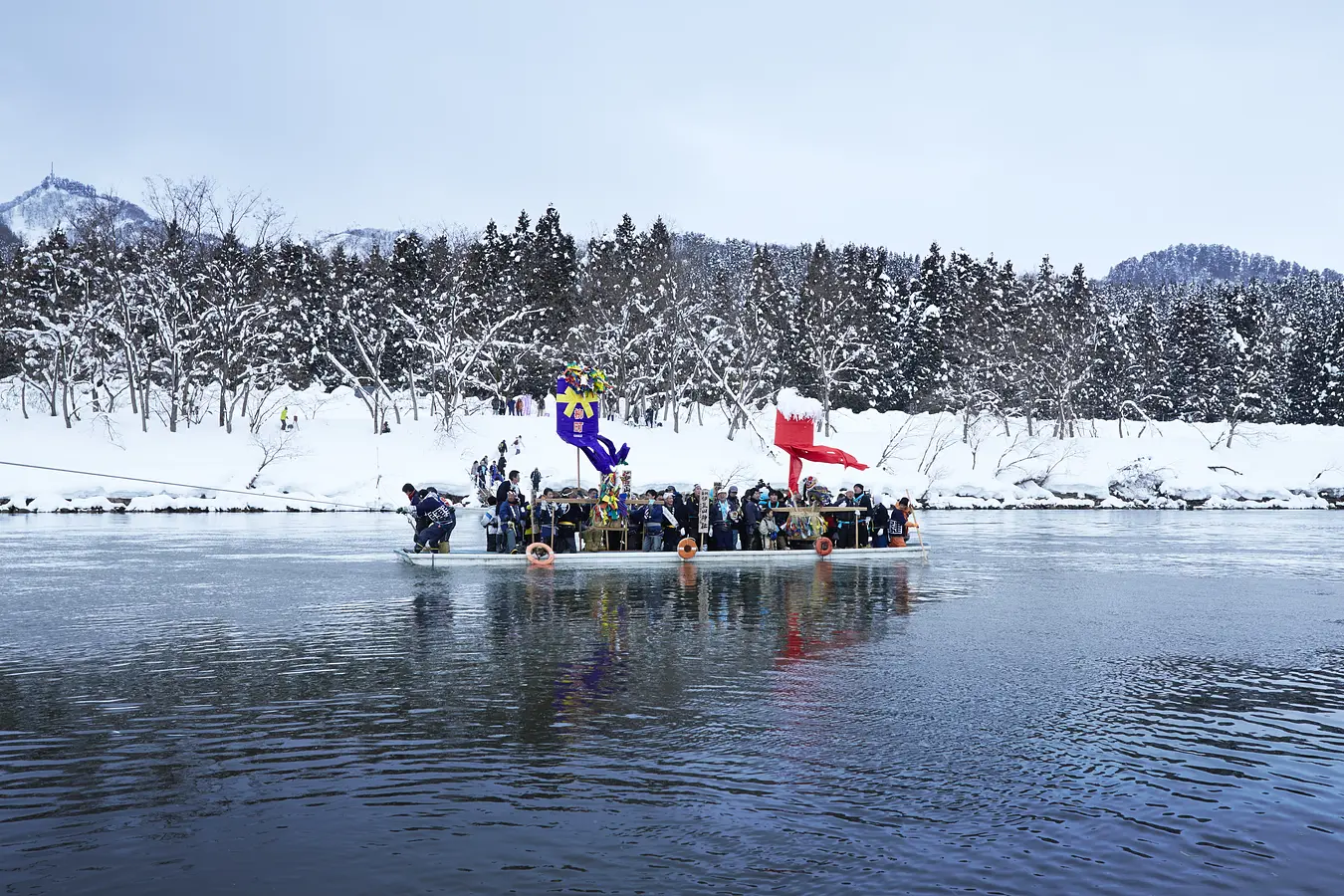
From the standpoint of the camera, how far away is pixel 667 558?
88.7ft

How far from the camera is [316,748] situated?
918cm

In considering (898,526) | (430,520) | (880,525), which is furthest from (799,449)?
(430,520)

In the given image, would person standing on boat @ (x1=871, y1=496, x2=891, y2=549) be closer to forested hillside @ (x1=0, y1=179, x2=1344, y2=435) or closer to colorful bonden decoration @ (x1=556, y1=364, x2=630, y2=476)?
colorful bonden decoration @ (x1=556, y1=364, x2=630, y2=476)

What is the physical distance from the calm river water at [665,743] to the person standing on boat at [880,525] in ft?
31.7

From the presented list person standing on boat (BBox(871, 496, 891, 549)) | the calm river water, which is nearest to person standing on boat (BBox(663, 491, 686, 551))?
person standing on boat (BBox(871, 496, 891, 549))

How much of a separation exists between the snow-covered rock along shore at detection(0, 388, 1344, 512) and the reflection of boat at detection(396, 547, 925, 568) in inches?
925

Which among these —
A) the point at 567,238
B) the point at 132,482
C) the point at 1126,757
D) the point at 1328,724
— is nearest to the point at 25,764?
the point at 1126,757

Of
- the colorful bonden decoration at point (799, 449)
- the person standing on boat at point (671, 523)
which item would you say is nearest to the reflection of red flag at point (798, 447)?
the colorful bonden decoration at point (799, 449)

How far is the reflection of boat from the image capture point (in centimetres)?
2597

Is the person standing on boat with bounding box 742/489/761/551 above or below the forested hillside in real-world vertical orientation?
below

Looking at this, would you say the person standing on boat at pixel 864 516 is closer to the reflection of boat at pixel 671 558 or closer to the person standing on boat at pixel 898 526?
the person standing on boat at pixel 898 526

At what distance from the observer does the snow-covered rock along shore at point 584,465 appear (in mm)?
54344

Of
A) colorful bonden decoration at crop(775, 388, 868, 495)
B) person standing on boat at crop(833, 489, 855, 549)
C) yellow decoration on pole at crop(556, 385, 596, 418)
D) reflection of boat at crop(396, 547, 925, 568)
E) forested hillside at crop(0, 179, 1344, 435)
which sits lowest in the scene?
reflection of boat at crop(396, 547, 925, 568)

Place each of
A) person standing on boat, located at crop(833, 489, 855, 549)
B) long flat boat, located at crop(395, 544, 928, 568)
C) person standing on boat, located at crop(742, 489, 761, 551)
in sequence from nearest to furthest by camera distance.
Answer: long flat boat, located at crop(395, 544, 928, 568) → person standing on boat, located at crop(742, 489, 761, 551) → person standing on boat, located at crop(833, 489, 855, 549)
